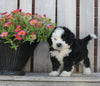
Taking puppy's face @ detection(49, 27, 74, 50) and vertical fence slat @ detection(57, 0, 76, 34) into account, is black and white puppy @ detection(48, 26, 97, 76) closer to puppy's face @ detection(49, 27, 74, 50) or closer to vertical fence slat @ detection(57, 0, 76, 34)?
puppy's face @ detection(49, 27, 74, 50)

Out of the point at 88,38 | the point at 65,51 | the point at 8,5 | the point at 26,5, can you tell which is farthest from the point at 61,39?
the point at 8,5

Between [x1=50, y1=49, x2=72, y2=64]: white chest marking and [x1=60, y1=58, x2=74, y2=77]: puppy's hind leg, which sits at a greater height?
[x1=50, y1=49, x2=72, y2=64]: white chest marking

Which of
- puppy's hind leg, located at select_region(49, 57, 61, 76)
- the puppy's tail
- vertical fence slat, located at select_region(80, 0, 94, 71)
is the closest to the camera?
puppy's hind leg, located at select_region(49, 57, 61, 76)

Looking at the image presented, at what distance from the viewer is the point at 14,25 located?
197 cm

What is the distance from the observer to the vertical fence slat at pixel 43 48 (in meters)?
2.26

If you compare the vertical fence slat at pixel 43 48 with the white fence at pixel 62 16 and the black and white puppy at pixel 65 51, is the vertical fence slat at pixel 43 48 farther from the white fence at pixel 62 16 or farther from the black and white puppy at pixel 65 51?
the black and white puppy at pixel 65 51

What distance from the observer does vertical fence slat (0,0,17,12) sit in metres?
2.28

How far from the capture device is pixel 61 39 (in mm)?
1870

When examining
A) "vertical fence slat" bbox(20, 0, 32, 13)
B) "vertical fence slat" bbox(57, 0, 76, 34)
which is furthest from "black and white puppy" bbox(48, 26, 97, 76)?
"vertical fence slat" bbox(20, 0, 32, 13)

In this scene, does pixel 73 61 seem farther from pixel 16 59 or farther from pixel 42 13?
pixel 42 13

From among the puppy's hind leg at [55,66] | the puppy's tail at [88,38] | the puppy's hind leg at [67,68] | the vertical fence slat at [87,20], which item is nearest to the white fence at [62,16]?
the vertical fence slat at [87,20]

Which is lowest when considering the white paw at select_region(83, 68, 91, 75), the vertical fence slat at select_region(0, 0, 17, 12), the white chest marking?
the white paw at select_region(83, 68, 91, 75)

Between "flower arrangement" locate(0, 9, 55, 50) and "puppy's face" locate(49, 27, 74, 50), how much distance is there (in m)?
0.16

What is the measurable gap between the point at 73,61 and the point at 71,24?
475mm
